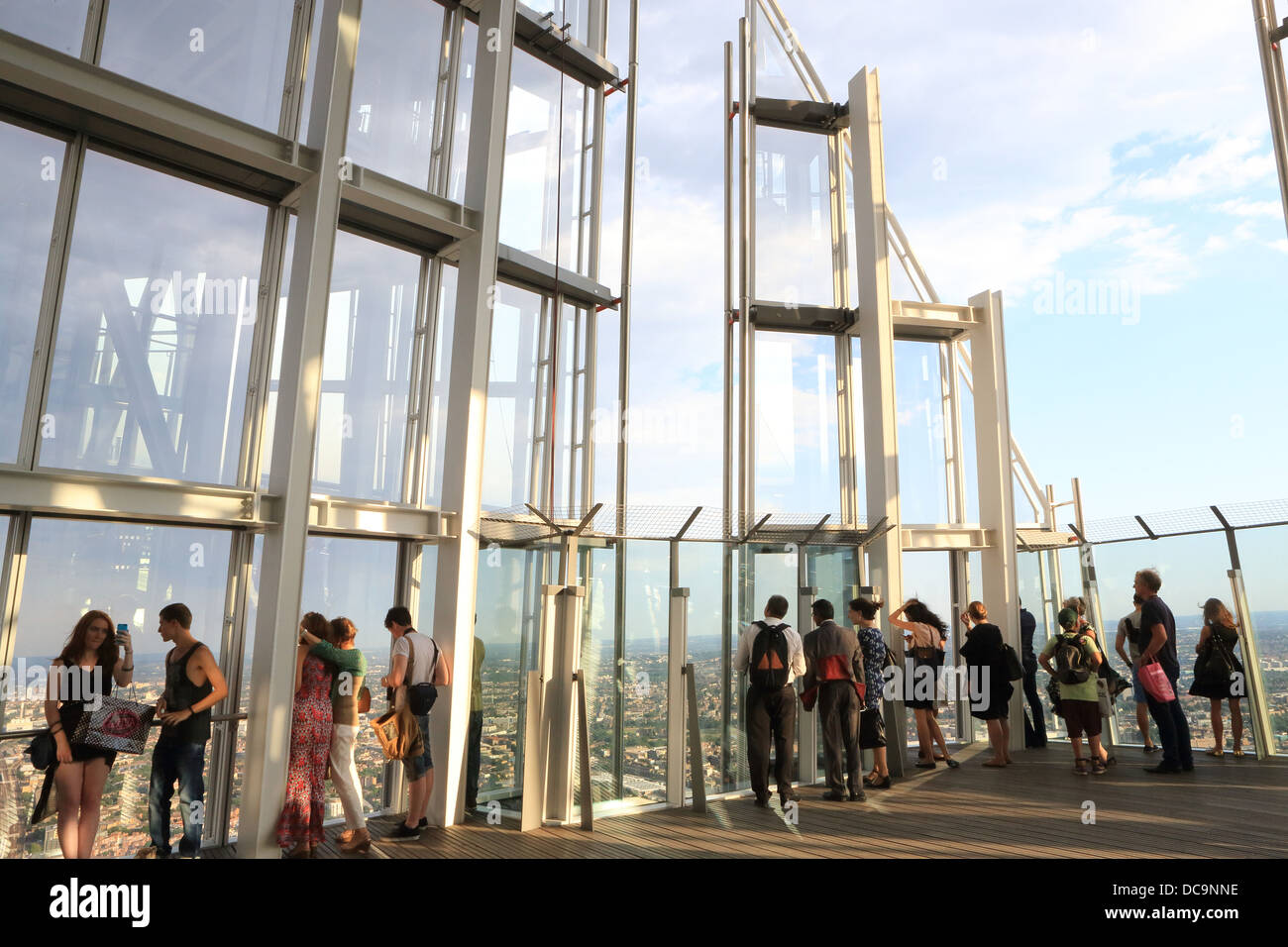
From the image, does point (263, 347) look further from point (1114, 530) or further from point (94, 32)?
point (1114, 530)

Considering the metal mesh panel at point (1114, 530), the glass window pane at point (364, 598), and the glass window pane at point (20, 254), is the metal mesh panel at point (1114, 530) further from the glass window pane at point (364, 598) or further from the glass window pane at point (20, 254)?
the glass window pane at point (20, 254)

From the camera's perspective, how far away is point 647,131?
995 centimetres

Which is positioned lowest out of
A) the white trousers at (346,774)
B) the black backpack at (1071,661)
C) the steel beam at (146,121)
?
the white trousers at (346,774)

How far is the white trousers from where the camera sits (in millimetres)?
5379

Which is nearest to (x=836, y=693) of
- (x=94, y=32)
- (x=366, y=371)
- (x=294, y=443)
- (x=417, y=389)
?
(x=417, y=389)

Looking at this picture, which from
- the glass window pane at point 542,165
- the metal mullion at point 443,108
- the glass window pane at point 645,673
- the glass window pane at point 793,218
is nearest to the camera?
the glass window pane at point 645,673

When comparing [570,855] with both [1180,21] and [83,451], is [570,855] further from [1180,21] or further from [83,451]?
[1180,21]

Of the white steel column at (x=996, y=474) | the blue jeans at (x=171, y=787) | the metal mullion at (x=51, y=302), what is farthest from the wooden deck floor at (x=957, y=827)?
the metal mullion at (x=51, y=302)

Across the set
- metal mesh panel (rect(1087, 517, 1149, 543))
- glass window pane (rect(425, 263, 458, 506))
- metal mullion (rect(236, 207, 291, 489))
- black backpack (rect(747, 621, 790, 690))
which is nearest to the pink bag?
metal mesh panel (rect(1087, 517, 1149, 543))

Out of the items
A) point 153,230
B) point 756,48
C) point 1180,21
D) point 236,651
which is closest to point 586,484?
point 236,651

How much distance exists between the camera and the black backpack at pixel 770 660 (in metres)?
6.40

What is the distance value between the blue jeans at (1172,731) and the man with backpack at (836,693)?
299cm

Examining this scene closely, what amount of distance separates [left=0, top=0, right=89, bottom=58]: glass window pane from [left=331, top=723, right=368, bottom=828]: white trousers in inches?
194

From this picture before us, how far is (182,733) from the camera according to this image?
489 centimetres
